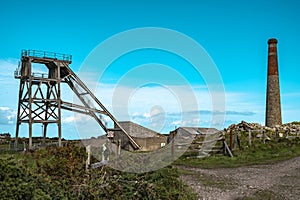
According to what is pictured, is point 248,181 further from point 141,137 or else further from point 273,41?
point 273,41

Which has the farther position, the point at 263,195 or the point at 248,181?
the point at 248,181

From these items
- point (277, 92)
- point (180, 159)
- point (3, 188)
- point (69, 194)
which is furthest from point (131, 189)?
point (277, 92)

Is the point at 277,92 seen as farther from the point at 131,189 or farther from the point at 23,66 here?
the point at 131,189

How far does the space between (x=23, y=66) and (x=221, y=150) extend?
19670mm

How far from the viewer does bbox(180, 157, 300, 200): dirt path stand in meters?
11.9

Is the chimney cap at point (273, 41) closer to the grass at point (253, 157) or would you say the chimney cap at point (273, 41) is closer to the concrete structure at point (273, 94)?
the concrete structure at point (273, 94)

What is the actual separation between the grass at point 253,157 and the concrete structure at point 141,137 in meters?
11.6

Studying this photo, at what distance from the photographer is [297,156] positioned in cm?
2112

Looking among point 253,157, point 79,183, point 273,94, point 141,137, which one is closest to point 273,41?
point 273,94

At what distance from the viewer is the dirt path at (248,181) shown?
11938 mm

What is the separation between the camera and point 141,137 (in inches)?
1366

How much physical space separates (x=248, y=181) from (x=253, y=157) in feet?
22.6

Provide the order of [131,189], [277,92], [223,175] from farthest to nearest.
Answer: [277,92] → [223,175] → [131,189]

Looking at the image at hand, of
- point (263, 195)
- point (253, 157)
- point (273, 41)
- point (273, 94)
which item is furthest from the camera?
point (273, 41)
